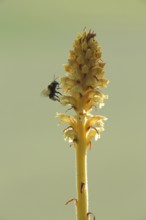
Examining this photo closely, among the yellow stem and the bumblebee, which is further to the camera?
the bumblebee

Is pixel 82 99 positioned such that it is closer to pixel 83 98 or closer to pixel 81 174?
pixel 83 98

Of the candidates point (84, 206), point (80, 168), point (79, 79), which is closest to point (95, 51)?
point (79, 79)

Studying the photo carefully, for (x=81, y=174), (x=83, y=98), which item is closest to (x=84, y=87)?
(x=83, y=98)

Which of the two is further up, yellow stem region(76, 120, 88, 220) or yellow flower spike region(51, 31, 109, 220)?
yellow flower spike region(51, 31, 109, 220)

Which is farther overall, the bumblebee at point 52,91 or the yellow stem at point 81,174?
the bumblebee at point 52,91

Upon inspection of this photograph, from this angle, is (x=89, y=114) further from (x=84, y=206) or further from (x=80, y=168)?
(x=84, y=206)

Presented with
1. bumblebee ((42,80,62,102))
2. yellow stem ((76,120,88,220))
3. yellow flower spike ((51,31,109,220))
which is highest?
bumblebee ((42,80,62,102))

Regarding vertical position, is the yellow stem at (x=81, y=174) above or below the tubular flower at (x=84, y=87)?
below
